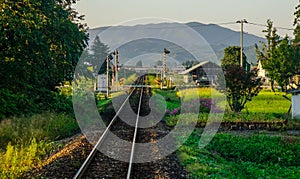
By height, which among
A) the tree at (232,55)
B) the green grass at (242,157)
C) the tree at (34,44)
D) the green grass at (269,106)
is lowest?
the green grass at (242,157)

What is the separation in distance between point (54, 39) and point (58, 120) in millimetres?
6176

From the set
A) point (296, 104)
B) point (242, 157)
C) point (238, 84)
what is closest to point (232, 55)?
point (296, 104)

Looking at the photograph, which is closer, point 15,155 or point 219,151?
point 15,155

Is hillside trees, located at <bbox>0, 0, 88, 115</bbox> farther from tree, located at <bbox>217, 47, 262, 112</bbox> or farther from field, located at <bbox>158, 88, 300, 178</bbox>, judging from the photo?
tree, located at <bbox>217, 47, 262, 112</bbox>

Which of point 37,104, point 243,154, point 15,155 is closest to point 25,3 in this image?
point 37,104

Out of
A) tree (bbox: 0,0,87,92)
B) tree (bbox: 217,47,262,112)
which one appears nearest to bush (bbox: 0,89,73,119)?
tree (bbox: 0,0,87,92)

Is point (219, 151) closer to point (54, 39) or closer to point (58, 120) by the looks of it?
point (58, 120)

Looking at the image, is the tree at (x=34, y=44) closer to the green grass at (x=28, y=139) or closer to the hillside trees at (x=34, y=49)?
the hillside trees at (x=34, y=49)

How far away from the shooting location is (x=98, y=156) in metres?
11.6

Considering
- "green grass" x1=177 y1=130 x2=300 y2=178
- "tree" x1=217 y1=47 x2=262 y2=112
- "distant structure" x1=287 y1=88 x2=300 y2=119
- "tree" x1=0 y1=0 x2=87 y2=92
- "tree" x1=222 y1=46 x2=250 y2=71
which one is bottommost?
"green grass" x1=177 y1=130 x2=300 y2=178

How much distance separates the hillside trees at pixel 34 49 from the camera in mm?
18555

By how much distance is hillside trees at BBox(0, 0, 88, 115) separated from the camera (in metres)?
18.6

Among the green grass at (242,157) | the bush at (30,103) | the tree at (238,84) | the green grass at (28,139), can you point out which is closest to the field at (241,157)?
the green grass at (242,157)

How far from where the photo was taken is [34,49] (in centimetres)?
1975
